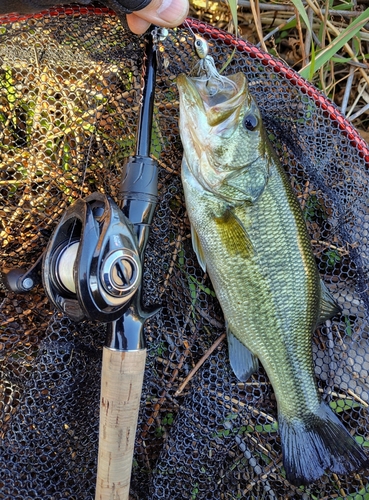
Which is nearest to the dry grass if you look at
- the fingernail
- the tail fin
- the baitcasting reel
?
the fingernail

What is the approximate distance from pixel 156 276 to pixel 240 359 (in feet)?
1.64

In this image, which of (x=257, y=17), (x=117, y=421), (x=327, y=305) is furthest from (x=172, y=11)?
(x=117, y=421)

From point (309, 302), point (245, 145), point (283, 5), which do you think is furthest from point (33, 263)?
point (283, 5)

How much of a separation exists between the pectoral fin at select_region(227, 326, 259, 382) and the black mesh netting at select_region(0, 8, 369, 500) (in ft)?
0.18

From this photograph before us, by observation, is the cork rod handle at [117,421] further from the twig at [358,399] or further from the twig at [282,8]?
the twig at [282,8]

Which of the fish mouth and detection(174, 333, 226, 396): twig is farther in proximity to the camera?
detection(174, 333, 226, 396): twig

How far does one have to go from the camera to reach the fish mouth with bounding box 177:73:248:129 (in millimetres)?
1562

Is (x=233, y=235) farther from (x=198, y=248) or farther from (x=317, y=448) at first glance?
(x=317, y=448)

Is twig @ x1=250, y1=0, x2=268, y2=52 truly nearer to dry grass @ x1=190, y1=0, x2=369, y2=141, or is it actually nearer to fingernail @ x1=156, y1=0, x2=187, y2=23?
dry grass @ x1=190, y1=0, x2=369, y2=141

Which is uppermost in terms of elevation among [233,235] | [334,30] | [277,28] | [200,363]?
[334,30]

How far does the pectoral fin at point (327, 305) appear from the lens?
181cm

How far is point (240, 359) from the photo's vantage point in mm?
1818

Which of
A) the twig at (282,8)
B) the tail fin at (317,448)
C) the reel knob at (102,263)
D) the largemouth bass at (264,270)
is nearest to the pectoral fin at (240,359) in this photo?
the largemouth bass at (264,270)

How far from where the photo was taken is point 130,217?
1448mm
